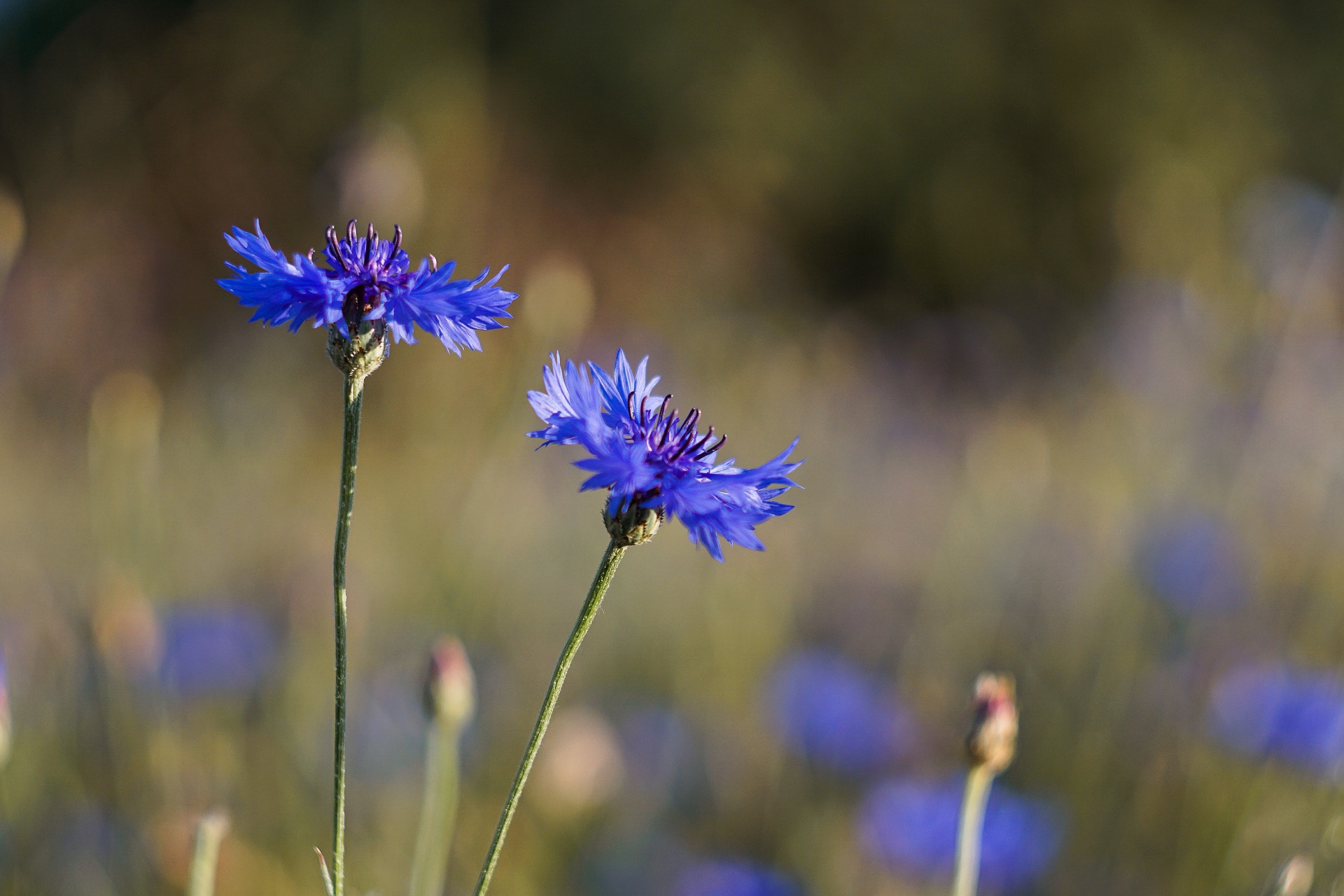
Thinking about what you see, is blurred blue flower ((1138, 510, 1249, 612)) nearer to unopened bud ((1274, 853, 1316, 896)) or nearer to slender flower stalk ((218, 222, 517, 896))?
unopened bud ((1274, 853, 1316, 896))

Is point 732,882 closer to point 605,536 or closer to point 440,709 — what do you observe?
point 440,709

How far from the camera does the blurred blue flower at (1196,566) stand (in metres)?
1.81

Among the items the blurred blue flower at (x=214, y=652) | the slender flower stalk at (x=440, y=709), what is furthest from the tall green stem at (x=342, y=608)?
the blurred blue flower at (x=214, y=652)

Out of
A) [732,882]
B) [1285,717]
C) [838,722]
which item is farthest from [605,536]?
[1285,717]

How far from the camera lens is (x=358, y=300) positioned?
0.51 meters

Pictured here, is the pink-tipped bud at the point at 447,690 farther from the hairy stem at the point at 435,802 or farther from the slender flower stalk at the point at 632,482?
the slender flower stalk at the point at 632,482

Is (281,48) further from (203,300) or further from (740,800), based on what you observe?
(740,800)

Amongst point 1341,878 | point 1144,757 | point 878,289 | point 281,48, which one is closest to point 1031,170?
point 878,289

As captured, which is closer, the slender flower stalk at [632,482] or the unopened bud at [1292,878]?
the slender flower stalk at [632,482]

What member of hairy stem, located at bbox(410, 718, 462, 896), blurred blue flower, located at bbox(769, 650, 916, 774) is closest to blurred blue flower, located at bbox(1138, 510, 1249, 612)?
blurred blue flower, located at bbox(769, 650, 916, 774)

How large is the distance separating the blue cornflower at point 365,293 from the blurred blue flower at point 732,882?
0.84m

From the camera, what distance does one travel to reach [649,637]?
2023mm

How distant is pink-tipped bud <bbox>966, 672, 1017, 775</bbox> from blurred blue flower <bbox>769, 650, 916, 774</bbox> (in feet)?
2.34

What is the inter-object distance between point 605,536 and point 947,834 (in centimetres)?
173
